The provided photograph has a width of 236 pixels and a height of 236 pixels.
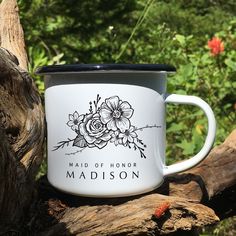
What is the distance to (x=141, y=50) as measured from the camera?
275 centimetres

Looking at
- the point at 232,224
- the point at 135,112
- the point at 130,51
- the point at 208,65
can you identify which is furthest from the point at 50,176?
the point at 130,51

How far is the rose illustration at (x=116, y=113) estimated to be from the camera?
954 mm

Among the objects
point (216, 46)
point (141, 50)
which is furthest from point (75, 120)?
point (141, 50)

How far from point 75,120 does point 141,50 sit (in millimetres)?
1824

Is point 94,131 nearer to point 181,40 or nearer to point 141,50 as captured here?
point 181,40

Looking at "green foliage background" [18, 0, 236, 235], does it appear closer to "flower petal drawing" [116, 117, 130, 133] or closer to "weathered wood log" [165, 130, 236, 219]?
"weathered wood log" [165, 130, 236, 219]

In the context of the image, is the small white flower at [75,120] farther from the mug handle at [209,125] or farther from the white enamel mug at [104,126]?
the mug handle at [209,125]

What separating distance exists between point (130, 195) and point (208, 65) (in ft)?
4.29

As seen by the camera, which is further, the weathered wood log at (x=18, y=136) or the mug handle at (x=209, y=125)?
the mug handle at (x=209, y=125)

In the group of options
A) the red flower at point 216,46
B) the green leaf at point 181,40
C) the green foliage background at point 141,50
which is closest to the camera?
the green foliage background at point 141,50

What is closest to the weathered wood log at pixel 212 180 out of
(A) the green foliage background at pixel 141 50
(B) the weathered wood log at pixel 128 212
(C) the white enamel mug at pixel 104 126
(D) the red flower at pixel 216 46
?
(B) the weathered wood log at pixel 128 212

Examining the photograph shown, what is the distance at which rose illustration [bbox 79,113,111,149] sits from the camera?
957 millimetres

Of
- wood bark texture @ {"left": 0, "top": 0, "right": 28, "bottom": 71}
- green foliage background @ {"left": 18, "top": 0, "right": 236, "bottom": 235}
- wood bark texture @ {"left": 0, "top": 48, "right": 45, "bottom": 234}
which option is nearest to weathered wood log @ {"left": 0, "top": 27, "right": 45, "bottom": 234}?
wood bark texture @ {"left": 0, "top": 48, "right": 45, "bottom": 234}

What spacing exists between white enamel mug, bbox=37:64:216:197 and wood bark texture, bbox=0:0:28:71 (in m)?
0.22
